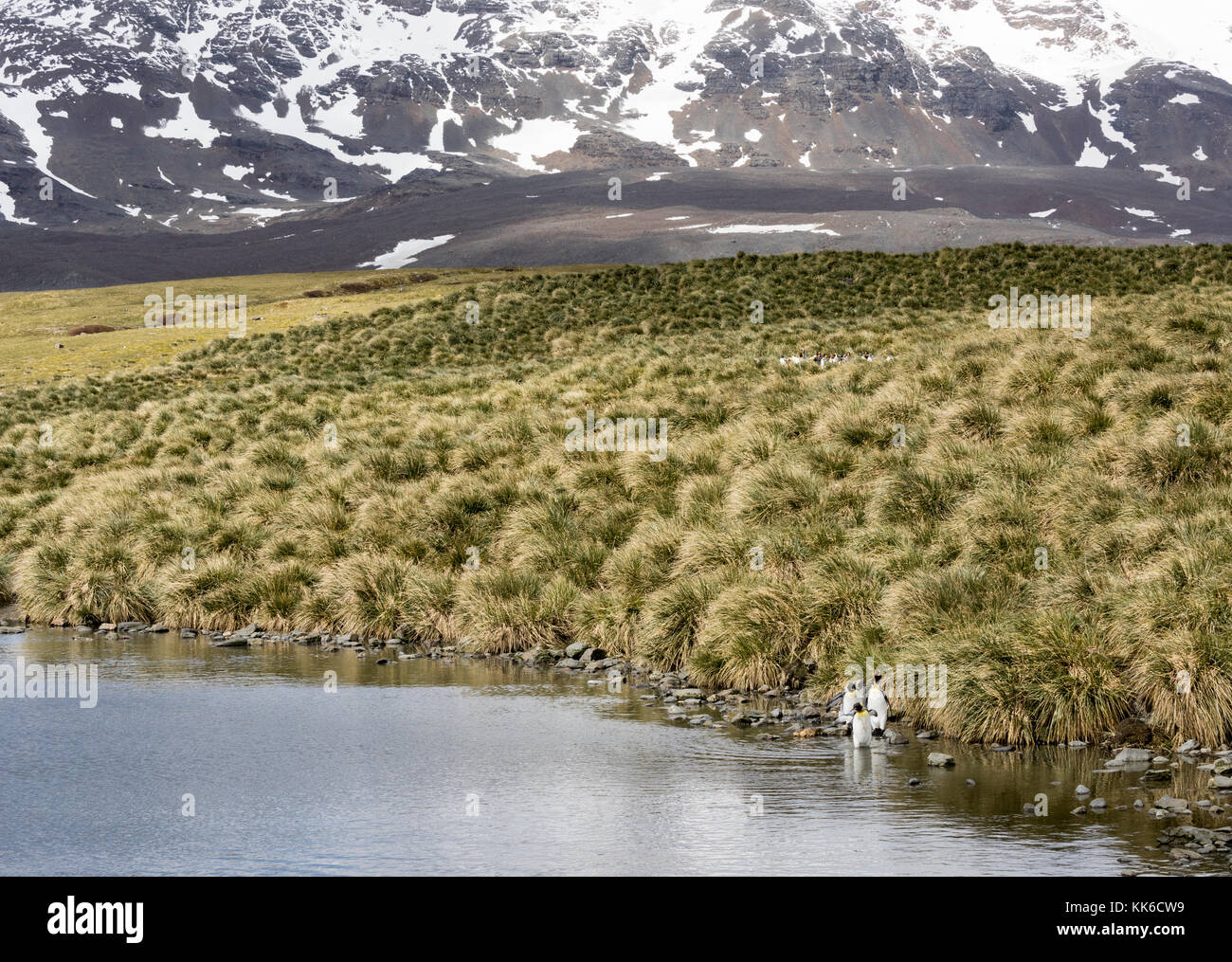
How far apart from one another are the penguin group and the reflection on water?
0.19 meters

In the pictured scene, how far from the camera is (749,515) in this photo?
2005cm

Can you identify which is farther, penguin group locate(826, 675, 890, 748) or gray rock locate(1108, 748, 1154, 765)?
penguin group locate(826, 675, 890, 748)

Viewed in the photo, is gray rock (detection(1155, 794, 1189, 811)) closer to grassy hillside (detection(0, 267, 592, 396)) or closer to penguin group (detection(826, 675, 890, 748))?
penguin group (detection(826, 675, 890, 748))

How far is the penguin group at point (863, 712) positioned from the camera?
12336 mm

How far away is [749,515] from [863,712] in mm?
7962

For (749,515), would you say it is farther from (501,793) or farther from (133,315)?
(133,315)

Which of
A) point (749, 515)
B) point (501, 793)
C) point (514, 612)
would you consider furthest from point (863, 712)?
point (749, 515)

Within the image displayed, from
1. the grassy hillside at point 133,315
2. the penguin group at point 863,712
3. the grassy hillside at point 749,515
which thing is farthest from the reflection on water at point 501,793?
the grassy hillside at point 133,315

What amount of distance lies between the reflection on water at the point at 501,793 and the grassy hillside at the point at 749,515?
1.51 m

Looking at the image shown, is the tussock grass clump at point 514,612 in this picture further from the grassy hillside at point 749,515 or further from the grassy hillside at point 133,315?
the grassy hillside at point 133,315

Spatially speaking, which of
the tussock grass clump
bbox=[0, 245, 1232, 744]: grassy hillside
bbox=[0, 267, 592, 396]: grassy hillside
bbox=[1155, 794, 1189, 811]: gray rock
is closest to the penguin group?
bbox=[0, 245, 1232, 744]: grassy hillside

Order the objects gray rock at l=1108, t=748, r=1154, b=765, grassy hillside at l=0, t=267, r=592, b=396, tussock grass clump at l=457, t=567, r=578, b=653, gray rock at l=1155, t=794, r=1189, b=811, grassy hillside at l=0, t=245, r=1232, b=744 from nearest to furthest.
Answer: gray rock at l=1155, t=794, r=1189, b=811
gray rock at l=1108, t=748, r=1154, b=765
grassy hillside at l=0, t=245, r=1232, b=744
tussock grass clump at l=457, t=567, r=578, b=653
grassy hillside at l=0, t=267, r=592, b=396

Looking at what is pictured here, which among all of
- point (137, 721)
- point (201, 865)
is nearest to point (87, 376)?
point (137, 721)

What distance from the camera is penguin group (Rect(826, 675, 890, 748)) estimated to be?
12336 mm
